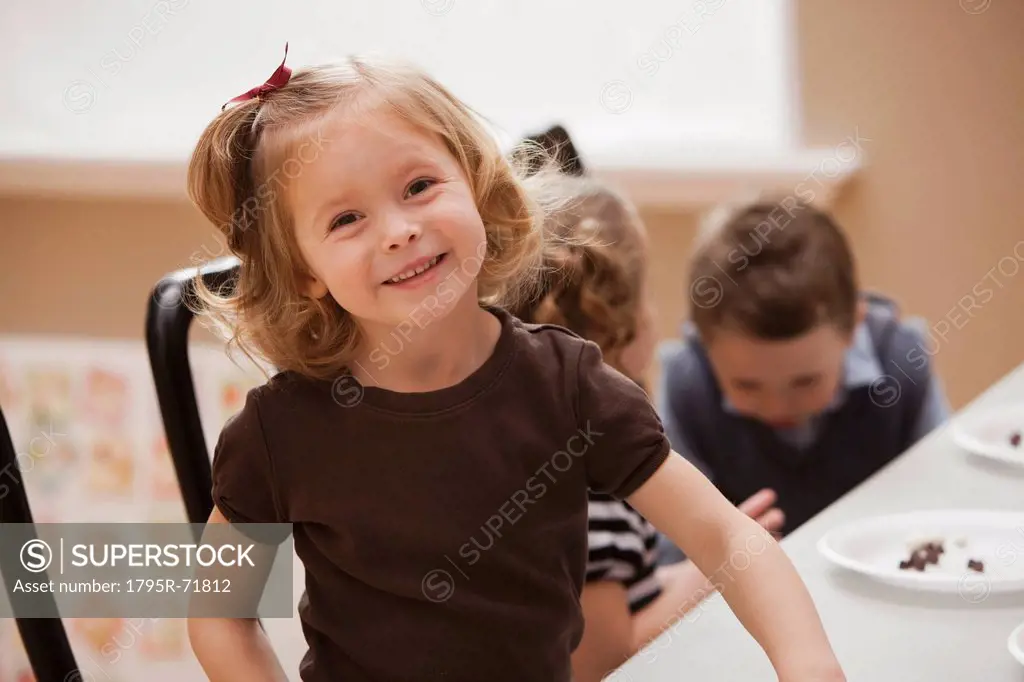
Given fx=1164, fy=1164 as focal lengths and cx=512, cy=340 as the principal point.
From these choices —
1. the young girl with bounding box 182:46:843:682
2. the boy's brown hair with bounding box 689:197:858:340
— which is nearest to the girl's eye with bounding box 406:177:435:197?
the young girl with bounding box 182:46:843:682

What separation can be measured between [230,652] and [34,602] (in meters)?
0.19

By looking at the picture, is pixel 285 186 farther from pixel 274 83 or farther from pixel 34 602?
pixel 34 602

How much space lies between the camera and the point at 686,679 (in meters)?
0.75

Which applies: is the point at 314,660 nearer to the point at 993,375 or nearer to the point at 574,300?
the point at 574,300

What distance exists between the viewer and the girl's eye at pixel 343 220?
76 cm

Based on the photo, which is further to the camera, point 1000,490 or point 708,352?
point 708,352

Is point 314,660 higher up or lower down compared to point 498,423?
lower down

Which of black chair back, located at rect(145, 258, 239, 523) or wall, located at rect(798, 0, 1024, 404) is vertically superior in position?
black chair back, located at rect(145, 258, 239, 523)

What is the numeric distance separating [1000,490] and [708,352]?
2.45 feet

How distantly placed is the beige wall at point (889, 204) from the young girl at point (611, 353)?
4.18 feet

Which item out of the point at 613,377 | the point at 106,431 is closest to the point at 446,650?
the point at 613,377

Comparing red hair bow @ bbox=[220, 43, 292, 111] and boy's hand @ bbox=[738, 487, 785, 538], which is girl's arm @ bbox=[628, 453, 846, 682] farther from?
boy's hand @ bbox=[738, 487, 785, 538]

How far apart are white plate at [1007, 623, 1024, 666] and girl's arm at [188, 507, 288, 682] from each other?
1.59 feet

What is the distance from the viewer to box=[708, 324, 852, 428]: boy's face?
172 cm
